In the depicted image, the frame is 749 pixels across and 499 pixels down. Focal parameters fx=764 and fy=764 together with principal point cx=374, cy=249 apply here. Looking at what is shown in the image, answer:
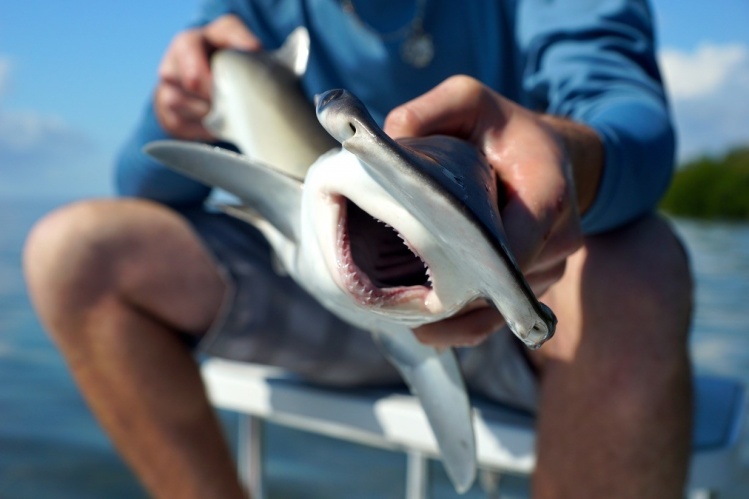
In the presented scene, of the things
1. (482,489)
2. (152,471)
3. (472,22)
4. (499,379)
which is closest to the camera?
(499,379)

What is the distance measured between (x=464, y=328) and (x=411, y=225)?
218 mm

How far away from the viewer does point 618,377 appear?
98cm

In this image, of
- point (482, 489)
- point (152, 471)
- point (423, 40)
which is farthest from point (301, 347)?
point (482, 489)

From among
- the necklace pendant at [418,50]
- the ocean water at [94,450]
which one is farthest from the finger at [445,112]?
the ocean water at [94,450]

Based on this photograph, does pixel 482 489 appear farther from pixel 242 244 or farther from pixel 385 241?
pixel 385 241

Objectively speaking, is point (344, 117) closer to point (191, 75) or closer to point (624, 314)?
point (624, 314)

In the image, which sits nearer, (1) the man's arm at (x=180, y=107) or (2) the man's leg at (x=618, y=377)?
(2) the man's leg at (x=618, y=377)

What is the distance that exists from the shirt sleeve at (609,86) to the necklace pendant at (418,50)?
0.58 ft

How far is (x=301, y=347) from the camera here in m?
1.41

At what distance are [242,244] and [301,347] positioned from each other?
23cm

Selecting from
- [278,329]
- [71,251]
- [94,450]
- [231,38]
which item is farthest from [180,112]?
[94,450]

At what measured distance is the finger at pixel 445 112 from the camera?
0.66 meters

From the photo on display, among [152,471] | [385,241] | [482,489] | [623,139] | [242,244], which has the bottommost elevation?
[482,489]

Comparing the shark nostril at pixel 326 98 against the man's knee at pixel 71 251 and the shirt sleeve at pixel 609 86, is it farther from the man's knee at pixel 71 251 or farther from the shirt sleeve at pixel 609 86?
the man's knee at pixel 71 251
